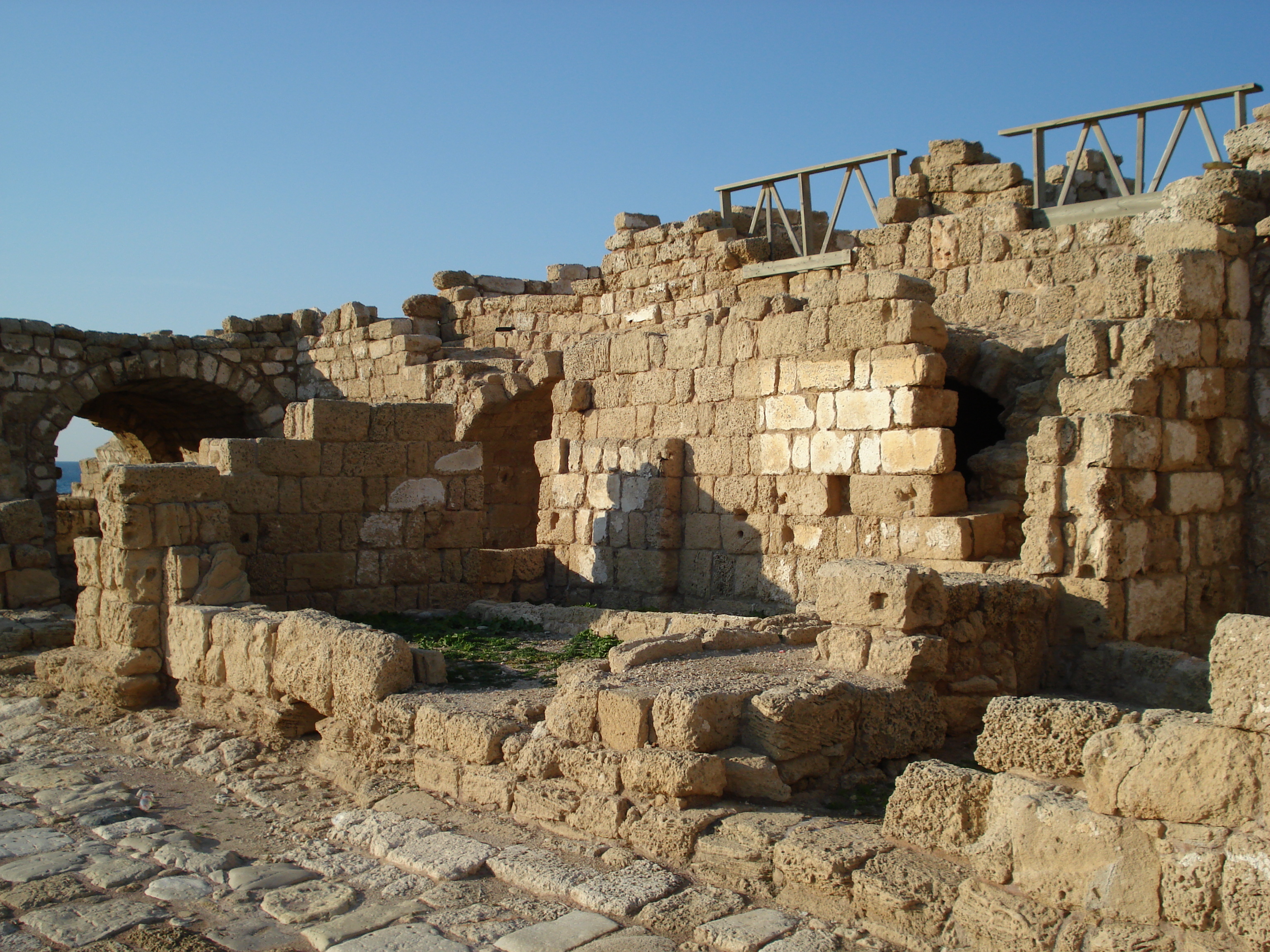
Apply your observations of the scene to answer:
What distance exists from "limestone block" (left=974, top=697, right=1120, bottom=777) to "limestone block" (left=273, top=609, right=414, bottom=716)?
11.5 ft

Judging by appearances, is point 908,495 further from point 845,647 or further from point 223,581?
point 223,581

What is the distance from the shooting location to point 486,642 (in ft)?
28.3

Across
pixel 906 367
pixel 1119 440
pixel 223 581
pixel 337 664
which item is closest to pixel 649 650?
pixel 337 664

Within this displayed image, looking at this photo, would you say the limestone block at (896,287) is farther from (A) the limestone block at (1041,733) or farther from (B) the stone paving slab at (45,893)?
(B) the stone paving slab at (45,893)

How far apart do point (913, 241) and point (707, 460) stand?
3.26 m

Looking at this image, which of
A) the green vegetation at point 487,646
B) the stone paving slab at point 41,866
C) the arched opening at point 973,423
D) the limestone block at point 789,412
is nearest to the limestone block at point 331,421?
the green vegetation at point 487,646

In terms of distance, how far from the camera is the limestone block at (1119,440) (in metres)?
7.18

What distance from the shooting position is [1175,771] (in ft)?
11.6

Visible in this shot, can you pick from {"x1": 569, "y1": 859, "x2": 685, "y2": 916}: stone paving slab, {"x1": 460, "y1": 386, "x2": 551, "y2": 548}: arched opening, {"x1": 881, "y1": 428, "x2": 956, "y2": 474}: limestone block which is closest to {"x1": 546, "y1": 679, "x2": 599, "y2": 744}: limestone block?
{"x1": 569, "y1": 859, "x2": 685, "y2": 916}: stone paving slab

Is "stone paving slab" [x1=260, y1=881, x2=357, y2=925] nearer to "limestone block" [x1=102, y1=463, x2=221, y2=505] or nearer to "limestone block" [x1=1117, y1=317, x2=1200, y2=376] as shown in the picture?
"limestone block" [x1=102, y1=463, x2=221, y2=505]

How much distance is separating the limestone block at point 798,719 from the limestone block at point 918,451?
3.25m

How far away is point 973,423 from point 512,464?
737cm

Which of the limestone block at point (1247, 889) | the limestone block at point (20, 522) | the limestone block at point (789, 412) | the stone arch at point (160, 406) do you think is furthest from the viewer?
the stone arch at point (160, 406)

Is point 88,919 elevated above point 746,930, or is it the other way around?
point 746,930
